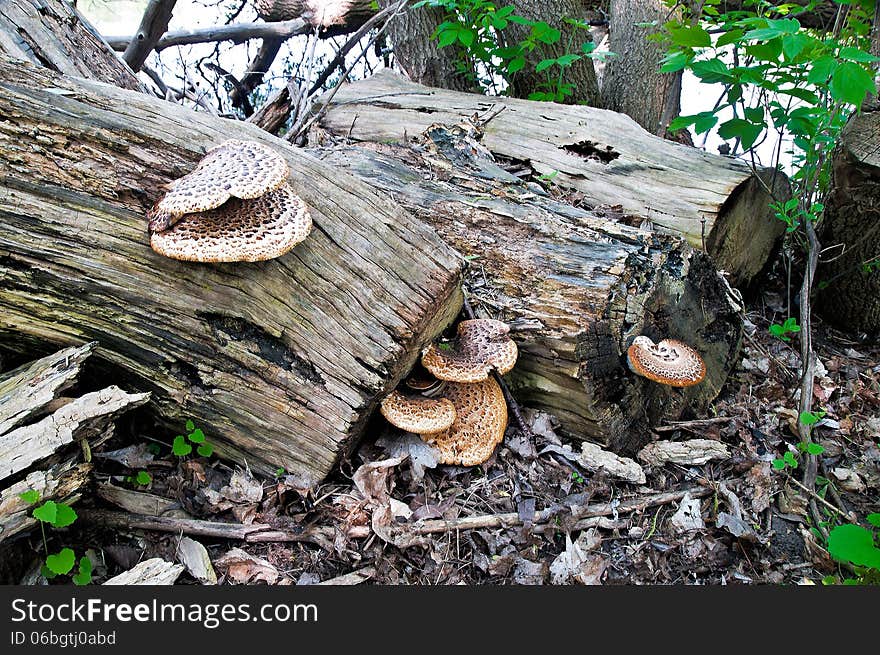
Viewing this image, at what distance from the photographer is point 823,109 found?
394cm

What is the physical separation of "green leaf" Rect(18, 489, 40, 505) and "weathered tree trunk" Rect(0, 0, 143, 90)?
3068 mm

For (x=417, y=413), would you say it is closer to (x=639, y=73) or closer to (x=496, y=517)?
(x=496, y=517)

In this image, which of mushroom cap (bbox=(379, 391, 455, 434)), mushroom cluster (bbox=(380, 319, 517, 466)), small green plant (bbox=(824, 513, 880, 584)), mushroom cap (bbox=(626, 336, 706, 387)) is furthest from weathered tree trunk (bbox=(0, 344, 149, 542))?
small green plant (bbox=(824, 513, 880, 584))

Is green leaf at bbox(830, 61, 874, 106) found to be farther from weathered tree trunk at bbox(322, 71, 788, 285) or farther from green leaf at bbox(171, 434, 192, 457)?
Answer: green leaf at bbox(171, 434, 192, 457)

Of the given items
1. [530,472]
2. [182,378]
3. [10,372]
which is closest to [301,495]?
[182,378]

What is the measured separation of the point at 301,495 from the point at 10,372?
1658 millimetres

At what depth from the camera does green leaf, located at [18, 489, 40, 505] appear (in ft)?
8.28

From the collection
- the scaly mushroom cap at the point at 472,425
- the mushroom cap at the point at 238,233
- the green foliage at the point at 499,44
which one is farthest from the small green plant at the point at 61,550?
the green foliage at the point at 499,44

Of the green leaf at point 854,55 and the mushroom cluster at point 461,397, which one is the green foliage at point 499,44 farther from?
the mushroom cluster at point 461,397

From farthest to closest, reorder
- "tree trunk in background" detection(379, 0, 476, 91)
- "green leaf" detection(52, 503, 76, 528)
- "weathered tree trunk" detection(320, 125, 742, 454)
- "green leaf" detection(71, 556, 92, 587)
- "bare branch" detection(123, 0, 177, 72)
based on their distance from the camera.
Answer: "tree trunk in background" detection(379, 0, 476, 91), "bare branch" detection(123, 0, 177, 72), "weathered tree trunk" detection(320, 125, 742, 454), "green leaf" detection(71, 556, 92, 587), "green leaf" detection(52, 503, 76, 528)

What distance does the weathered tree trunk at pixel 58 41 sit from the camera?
162 inches

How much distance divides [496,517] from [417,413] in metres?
0.75

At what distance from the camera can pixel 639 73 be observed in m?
6.65

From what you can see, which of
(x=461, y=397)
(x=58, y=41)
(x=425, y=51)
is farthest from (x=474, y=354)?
(x=425, y=51)
